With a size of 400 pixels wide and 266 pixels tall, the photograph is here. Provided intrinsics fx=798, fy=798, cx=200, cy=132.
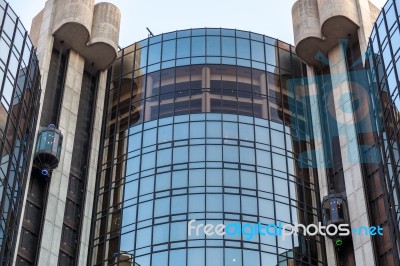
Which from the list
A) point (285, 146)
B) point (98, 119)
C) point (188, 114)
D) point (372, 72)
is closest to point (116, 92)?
point (98, 119)

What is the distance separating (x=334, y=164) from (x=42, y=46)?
25.1 metres

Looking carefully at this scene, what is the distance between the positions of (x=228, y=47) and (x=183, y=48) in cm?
376

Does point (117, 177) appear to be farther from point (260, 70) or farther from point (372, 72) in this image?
point (372, 72)

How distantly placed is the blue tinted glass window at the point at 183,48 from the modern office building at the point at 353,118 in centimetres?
906

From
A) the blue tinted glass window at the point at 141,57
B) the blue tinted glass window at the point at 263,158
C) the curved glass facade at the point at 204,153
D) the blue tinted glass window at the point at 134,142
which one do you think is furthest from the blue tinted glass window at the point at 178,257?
the blue tinted glass window at the point at 141,57

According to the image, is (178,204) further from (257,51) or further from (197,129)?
(257,51)

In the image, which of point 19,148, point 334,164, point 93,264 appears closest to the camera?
point 19,148

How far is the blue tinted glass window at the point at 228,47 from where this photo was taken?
217 ft

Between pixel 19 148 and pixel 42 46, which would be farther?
pixel 42 46

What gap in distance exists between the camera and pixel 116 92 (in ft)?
220

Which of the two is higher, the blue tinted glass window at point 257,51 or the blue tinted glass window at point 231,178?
the blue tinted glass window at point 257,51

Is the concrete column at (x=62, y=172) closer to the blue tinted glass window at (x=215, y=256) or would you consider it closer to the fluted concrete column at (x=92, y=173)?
the fluted concrete column at (x=92, y=173)

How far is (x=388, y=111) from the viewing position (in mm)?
52062

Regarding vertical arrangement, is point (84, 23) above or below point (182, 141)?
above
